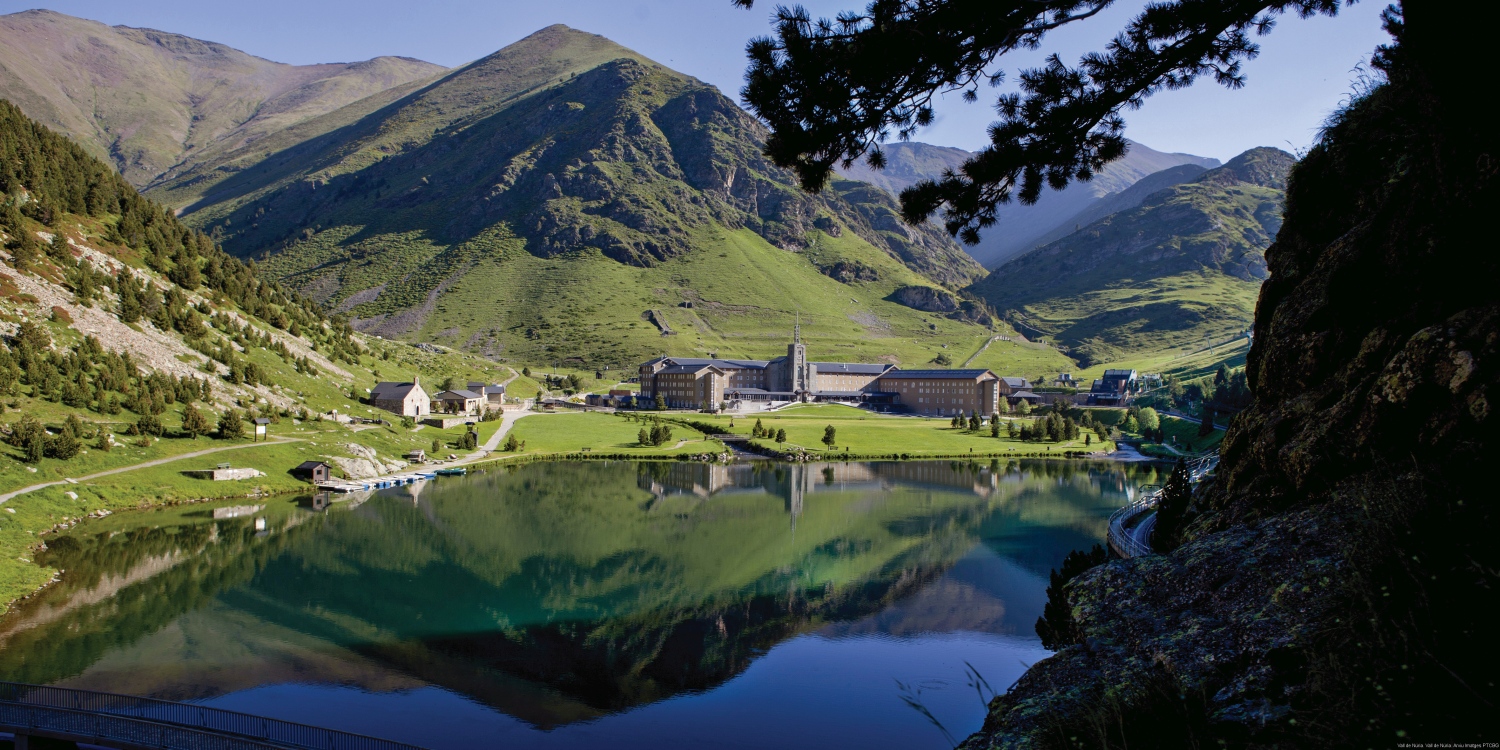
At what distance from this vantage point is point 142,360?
59.1 meters

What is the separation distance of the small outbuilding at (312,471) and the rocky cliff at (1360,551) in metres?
60.3

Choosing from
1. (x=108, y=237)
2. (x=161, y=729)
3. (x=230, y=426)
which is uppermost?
(x=108, y=237)

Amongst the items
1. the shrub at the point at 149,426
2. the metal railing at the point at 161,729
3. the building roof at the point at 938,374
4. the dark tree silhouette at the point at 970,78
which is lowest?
the metal railing at the point at 161,729

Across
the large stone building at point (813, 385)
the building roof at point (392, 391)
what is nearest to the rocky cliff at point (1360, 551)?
the building roof at point (392, 391)

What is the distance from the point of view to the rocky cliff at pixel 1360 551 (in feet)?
17.2

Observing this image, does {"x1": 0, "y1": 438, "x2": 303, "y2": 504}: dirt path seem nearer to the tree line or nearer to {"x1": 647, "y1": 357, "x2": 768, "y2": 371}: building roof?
the tree line

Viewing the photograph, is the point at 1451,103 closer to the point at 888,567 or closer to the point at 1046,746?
the point at 1046,746

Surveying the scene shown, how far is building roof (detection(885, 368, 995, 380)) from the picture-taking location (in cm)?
12306

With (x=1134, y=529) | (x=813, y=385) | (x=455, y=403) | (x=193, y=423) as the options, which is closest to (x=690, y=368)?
(x=813, y=385)

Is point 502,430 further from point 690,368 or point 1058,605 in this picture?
point 1058,605

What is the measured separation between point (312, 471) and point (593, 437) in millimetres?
33030

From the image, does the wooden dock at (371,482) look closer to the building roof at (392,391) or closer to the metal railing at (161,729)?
the building roof at (392,391)

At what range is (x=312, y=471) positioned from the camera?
5738cm

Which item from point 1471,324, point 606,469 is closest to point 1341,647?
point 1471,324
